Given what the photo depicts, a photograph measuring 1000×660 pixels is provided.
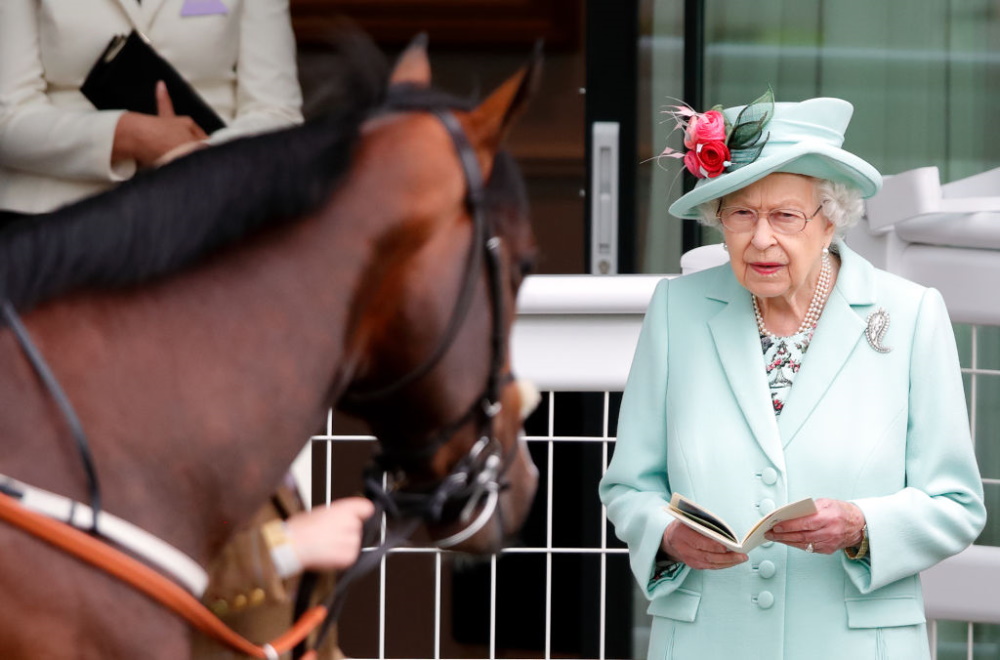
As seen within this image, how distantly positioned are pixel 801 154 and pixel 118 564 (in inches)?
51.1

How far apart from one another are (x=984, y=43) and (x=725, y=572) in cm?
287

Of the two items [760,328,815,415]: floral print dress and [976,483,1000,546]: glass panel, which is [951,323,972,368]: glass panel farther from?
[760,328,815,415]: floral print dress

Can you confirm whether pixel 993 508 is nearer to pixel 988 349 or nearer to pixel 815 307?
pixel 988 349

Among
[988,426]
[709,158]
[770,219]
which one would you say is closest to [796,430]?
[770,219]

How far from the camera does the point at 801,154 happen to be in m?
2.31

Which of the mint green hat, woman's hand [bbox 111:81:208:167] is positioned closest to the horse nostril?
the mint green hat

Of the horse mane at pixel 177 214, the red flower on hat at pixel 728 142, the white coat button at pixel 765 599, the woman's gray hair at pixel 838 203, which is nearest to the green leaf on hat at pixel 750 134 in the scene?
the red flower on hat at pixel 728 142

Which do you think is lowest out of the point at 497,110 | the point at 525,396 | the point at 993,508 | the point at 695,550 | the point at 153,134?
the point at 993,508

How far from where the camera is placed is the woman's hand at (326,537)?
1784 mm

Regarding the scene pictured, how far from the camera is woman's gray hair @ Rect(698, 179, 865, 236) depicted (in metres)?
2.39

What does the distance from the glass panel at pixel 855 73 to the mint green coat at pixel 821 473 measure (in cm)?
232

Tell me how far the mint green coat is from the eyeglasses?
0.49ft

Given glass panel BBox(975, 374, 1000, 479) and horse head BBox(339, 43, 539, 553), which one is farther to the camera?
glass panel BBox(975, 374, 1000, 479)

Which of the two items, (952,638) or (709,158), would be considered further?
(952,638)
